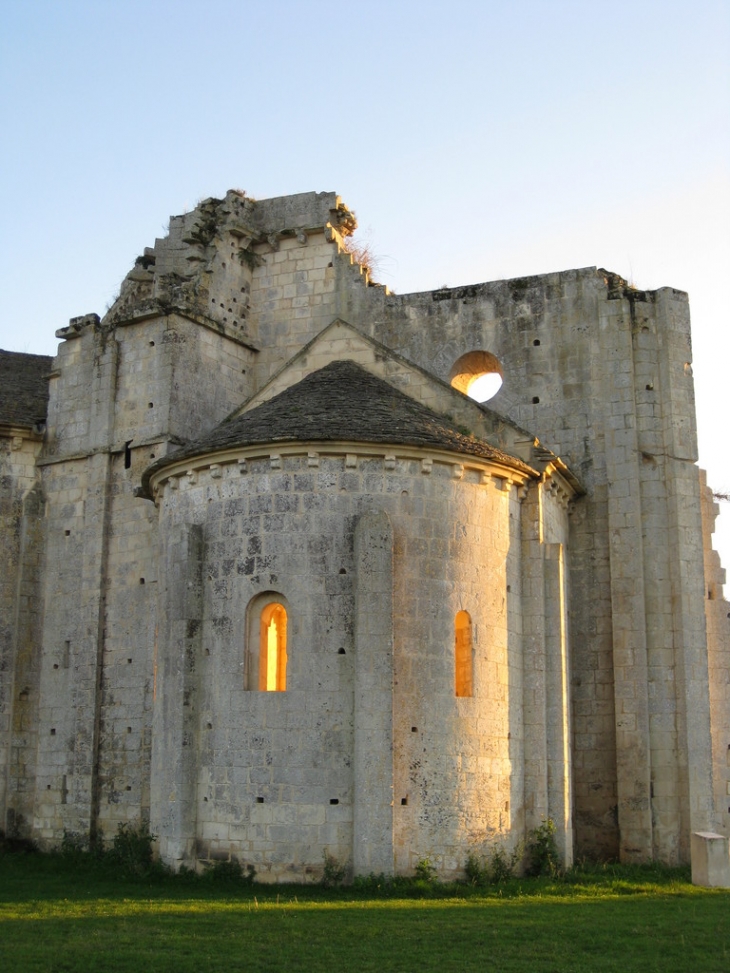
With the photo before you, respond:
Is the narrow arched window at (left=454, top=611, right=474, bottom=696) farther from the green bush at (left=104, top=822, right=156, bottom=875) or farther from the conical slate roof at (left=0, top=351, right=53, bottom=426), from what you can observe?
the conical slate roof at (left=0, top=351, right=53, bottom=426)

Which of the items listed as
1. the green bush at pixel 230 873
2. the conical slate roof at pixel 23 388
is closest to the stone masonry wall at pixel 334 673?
the green bush at pixel 230 873

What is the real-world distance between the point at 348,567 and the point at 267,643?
1858mm

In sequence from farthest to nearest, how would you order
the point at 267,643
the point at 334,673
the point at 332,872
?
the point at 267,643, the point at 334,673, the point at 332,872

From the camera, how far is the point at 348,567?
18.2m

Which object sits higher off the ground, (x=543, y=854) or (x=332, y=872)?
(x=543, y=854)

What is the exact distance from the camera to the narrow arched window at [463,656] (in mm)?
18656

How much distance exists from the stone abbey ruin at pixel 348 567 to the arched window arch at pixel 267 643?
0.12 ft

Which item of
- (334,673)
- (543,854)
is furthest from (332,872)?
(543,854)

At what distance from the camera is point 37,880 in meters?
19.8

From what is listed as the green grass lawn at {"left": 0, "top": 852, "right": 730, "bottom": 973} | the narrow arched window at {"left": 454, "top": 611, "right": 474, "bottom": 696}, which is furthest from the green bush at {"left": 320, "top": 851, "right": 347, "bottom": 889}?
the narrow arched window at {"left": 454, "top": 611, "right": 474, "bottom": 696}

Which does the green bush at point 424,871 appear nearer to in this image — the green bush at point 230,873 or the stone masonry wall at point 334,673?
the stone masonry wall at point 334,673

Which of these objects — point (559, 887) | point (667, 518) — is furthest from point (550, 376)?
point (559, 887)

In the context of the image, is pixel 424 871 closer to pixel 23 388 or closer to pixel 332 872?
pixel 332 872

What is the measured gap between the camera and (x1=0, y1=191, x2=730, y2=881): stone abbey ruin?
17859 mm
